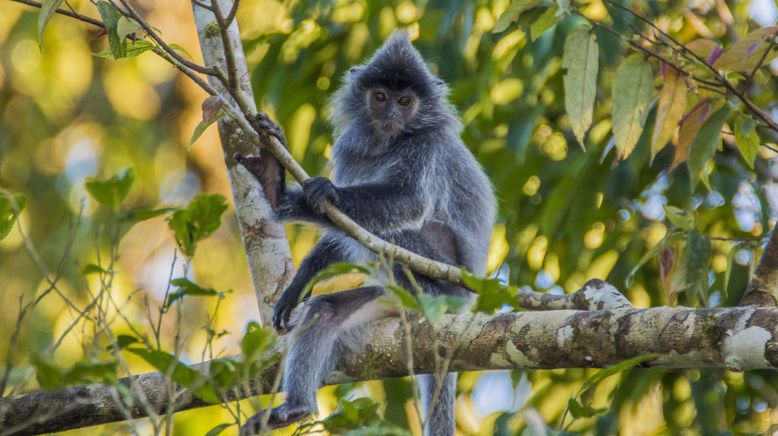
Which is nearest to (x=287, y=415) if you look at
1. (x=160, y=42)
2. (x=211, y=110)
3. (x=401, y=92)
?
(x=211, y=110)

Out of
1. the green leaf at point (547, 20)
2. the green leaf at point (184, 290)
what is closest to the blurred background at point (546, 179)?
the green leaf at point (547, 20)

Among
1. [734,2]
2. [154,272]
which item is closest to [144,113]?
[154,272]

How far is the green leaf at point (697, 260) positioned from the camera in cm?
343

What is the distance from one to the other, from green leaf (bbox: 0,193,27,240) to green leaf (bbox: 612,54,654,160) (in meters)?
1.69

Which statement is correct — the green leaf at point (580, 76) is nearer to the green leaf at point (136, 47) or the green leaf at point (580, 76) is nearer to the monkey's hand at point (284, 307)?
the green leaf at point (136, 47)

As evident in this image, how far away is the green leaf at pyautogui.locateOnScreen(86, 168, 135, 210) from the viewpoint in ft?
6.95

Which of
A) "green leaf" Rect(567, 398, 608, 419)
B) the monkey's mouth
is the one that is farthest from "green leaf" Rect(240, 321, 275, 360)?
the monkey's mouth

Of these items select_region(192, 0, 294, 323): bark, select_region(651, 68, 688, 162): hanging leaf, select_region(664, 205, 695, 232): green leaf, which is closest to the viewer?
select_region(651, 68, 688, 162): hanging leaf

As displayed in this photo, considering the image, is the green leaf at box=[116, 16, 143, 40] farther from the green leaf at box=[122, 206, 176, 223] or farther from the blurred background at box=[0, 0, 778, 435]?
the blurred background at box=[0, 0, 778, 435]

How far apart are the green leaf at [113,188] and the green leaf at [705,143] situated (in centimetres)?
177

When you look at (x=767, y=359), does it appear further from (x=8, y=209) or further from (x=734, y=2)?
(x=734, y=2)

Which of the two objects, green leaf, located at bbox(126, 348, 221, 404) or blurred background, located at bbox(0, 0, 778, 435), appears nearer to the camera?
green leaf, located at bbox(126, 348, 221, 404)

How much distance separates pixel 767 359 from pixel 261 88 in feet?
11.1

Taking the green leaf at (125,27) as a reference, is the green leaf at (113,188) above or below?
below
